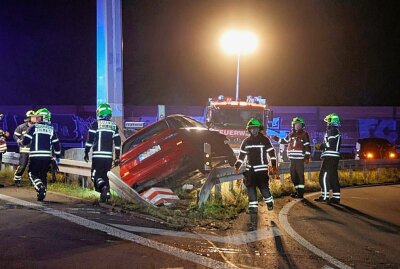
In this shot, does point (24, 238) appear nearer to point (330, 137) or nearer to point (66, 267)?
point (66, 267)

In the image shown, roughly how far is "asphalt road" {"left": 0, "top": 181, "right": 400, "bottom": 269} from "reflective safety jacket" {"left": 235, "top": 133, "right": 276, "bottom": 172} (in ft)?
3.01

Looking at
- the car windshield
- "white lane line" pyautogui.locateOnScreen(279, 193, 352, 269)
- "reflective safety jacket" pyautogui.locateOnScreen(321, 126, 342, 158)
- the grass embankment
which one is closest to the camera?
"white lane line" pyautogui.locateOnScreen(279, 193, 352, 269)

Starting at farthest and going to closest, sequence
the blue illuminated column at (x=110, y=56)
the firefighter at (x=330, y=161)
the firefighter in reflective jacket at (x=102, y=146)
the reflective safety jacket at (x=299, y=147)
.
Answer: the reflective safety jacket at (x=299, y=147) → the blue illuminated column at (x=110, y=56) → the firefighter at (x=330, y=161) → the firefighter in reflective jacket at (x=102, y=146)

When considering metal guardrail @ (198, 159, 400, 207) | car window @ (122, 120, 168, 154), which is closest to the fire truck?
metal guardrail @ (198, 159, 400, 207)

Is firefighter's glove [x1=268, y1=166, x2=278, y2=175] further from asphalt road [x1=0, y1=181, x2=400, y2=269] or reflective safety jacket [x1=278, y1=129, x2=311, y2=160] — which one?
reflective safety jacket [x1=278, y1=129, x2=311, y2=160]

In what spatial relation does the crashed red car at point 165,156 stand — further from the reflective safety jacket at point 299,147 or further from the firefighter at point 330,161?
the firefighter at point 330,161

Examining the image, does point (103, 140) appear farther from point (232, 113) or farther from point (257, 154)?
point (232, 113)

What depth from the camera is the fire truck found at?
1547cm

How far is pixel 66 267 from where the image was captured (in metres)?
5.03

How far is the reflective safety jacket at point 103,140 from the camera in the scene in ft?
29.8

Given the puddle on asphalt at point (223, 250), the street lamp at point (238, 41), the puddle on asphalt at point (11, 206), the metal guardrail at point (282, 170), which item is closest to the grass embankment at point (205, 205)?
the metal guardrail at point (282, 170)

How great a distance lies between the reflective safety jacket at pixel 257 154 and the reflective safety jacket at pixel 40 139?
12.5ft

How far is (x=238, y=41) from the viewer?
26391 mm

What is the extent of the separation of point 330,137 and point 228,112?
5.45 metres
